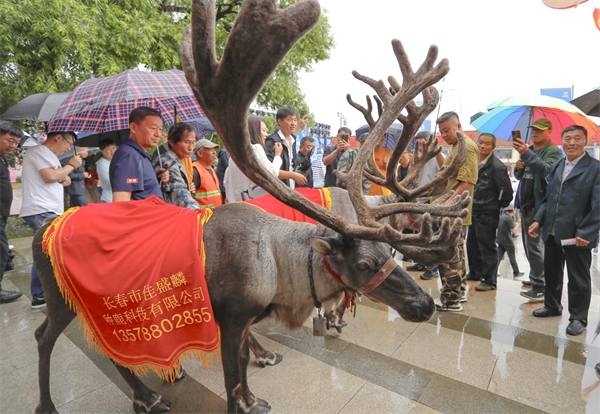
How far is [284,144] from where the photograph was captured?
13.3 feet

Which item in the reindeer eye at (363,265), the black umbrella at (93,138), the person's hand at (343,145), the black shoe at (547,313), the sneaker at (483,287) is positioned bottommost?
the sneaker at (483,287)

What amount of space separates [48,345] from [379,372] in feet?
8.89

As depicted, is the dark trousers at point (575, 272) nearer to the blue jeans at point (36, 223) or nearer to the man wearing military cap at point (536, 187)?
the man wearing military cap at point (536, 187)

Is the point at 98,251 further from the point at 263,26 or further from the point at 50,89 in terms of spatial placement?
the point at 50,89

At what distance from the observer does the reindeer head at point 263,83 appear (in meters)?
1.35

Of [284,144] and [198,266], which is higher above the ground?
[284,144]

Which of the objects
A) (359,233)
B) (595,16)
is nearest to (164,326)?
(359,233)

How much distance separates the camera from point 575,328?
3.51 meters

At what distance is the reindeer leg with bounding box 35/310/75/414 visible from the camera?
230cm

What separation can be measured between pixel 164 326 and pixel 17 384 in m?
1.91

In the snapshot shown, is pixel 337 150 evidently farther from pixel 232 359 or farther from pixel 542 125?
pixel 232 359

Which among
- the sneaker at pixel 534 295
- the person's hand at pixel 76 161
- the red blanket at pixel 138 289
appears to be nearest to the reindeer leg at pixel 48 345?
the red blanket at pixel 138 289

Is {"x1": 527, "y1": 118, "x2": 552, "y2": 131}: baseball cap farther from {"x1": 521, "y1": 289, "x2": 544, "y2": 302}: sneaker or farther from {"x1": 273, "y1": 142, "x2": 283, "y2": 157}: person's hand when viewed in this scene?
{"x1": 273, "y1": 142, "x2": 283, "y2": 157}: person's hand

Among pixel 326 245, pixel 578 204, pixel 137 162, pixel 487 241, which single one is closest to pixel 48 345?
pixel 137 162
